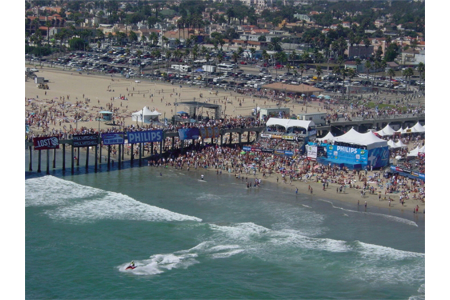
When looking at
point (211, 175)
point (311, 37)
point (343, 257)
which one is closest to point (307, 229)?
point (343, 257)

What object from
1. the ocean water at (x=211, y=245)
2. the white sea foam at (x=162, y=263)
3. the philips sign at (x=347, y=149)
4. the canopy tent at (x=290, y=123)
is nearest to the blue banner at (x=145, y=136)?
the ocean water at (x=211, y=245)

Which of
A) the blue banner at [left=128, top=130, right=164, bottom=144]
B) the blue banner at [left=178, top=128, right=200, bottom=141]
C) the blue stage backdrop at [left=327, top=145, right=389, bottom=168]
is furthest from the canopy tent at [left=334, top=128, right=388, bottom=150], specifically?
the blue banner at [left=128, top=130, right=164, bottom=144]

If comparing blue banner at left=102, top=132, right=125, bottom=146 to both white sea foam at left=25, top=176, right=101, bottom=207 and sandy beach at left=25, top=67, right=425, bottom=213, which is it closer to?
white sea foam at left=25, top=176, right=101, bottom=207

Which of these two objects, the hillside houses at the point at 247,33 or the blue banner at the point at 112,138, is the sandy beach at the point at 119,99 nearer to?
the blue banner at the point at 112,138

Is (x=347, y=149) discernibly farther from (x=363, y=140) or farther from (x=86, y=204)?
(x=86, y=204)

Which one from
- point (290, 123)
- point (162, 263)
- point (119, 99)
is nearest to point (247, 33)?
point (119, 99)
